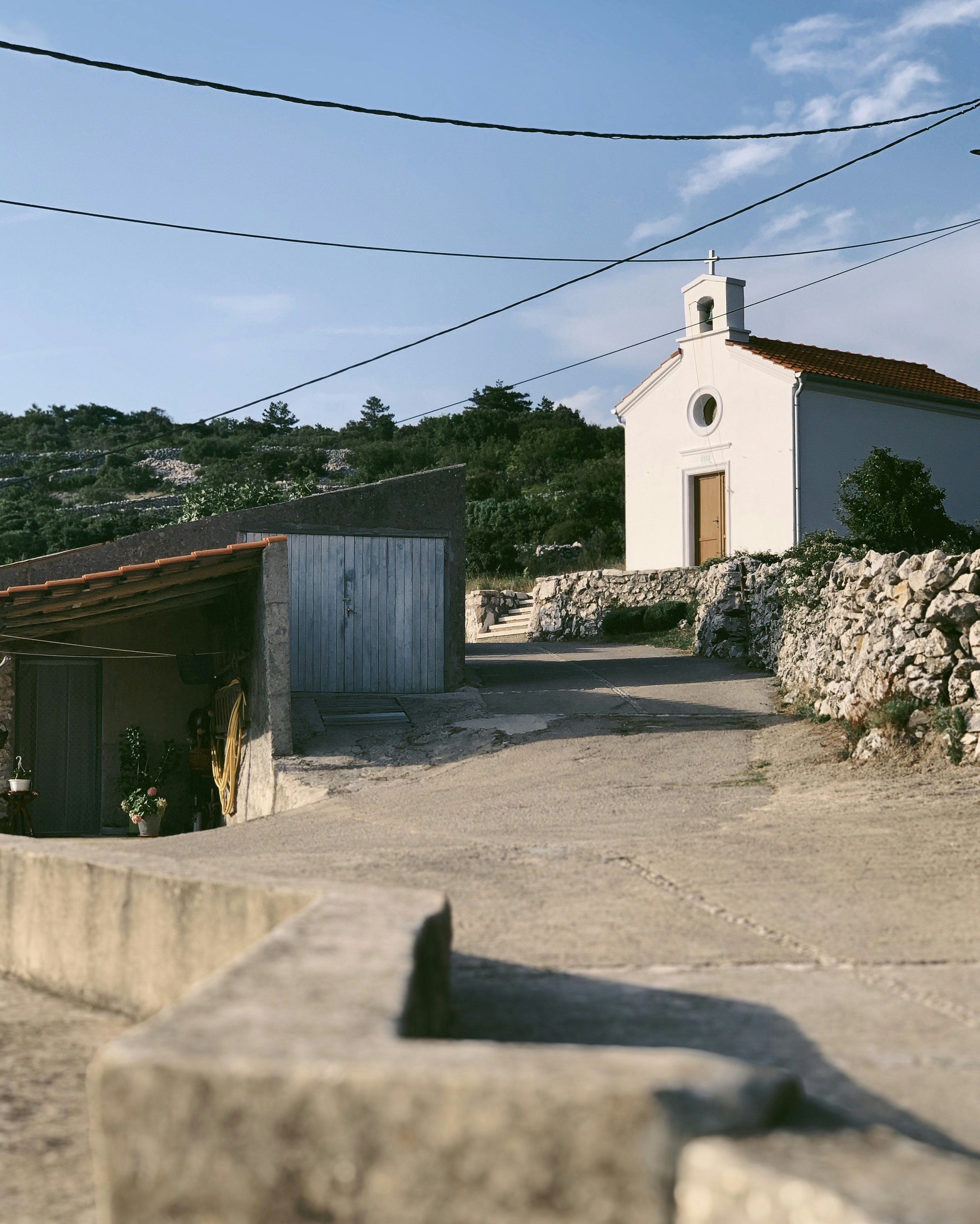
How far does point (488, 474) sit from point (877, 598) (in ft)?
123

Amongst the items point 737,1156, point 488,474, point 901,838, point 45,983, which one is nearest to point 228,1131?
point 737,1156

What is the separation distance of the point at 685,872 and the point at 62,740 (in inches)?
379

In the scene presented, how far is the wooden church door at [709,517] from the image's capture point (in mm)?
23391

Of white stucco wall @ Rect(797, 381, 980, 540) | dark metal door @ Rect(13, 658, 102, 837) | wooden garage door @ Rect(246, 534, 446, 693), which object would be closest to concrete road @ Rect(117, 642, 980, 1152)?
wooden garage door @ Rect(246, 534, 446, 693)

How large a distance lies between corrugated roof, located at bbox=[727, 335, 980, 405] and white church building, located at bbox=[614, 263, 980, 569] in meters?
0.06

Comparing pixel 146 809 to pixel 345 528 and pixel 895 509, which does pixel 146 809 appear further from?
pixel 895 509

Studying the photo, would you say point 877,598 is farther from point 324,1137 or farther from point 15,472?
point 15,472

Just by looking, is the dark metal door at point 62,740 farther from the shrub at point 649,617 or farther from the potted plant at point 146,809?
the shrub at point 649,617

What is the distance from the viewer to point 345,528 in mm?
14016

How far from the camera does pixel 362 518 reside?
1407 centimetres

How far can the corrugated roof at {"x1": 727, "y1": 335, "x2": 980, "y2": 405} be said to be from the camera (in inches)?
890

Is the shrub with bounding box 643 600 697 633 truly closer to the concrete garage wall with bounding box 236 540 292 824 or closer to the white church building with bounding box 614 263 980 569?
the white church building with bounding box 614 263 980 569

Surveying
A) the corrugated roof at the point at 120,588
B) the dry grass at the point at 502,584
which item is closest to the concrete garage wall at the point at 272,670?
the corrugated roof at the point at 120,588

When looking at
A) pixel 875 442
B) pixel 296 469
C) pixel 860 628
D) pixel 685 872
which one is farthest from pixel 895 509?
pixel 296 469
